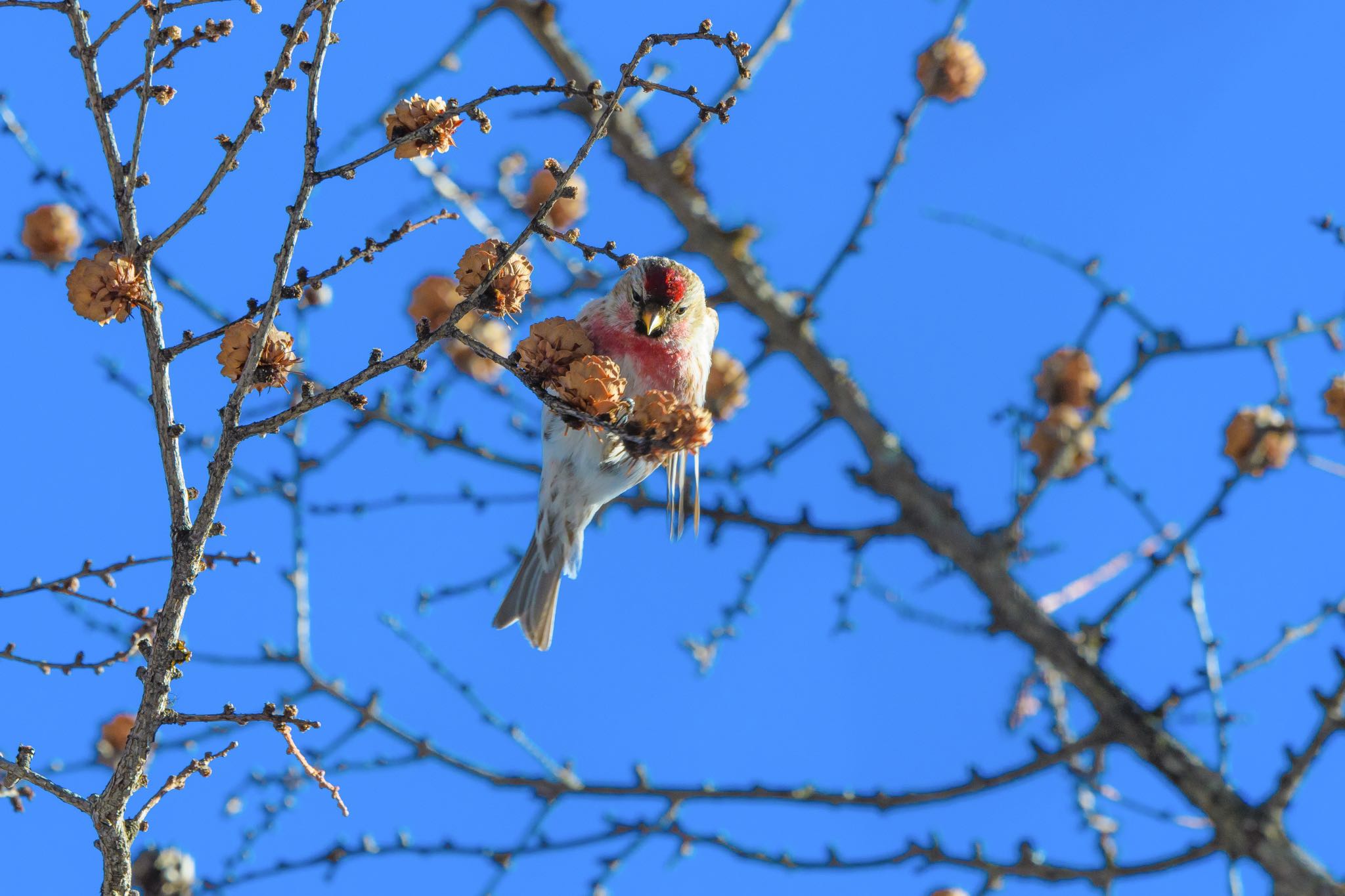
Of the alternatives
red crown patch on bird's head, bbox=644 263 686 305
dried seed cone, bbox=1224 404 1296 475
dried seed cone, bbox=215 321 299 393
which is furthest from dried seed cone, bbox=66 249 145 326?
dried seed cone, bbox=1224 404 1296 475

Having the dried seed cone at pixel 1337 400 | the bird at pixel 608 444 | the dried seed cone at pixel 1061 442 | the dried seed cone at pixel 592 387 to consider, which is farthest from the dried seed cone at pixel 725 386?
the dried seed cone at pixel 592 387

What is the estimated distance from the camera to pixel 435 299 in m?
4.09

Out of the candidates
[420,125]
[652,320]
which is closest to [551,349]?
[420,125]

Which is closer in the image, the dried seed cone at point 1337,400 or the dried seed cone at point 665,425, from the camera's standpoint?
the dried seed cone at point 665,425

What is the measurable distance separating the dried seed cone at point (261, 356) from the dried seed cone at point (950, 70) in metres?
3.28

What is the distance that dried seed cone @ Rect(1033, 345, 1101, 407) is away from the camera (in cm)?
486

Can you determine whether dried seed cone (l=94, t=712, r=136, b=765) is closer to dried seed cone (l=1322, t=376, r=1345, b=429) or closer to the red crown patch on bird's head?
the red crown patch on bird's head

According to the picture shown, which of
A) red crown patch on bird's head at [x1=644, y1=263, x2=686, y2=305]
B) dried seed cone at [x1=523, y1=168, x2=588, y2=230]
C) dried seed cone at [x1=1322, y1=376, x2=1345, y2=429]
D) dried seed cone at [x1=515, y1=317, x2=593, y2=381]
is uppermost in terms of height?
dried seed cone at [x1=523, y1=168, x2=588, y2=230]

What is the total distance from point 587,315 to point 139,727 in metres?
2.41

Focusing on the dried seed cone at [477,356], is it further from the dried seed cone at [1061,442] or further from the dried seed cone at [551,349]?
the dried seed cone at [551,349]

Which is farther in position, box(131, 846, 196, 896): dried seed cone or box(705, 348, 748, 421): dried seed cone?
box(705, 348, 748, 421): dried seed cone

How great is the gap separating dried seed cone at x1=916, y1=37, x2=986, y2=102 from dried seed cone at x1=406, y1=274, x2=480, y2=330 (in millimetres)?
1964

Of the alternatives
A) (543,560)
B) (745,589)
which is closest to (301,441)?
(543,560)

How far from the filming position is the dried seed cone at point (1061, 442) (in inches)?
181
